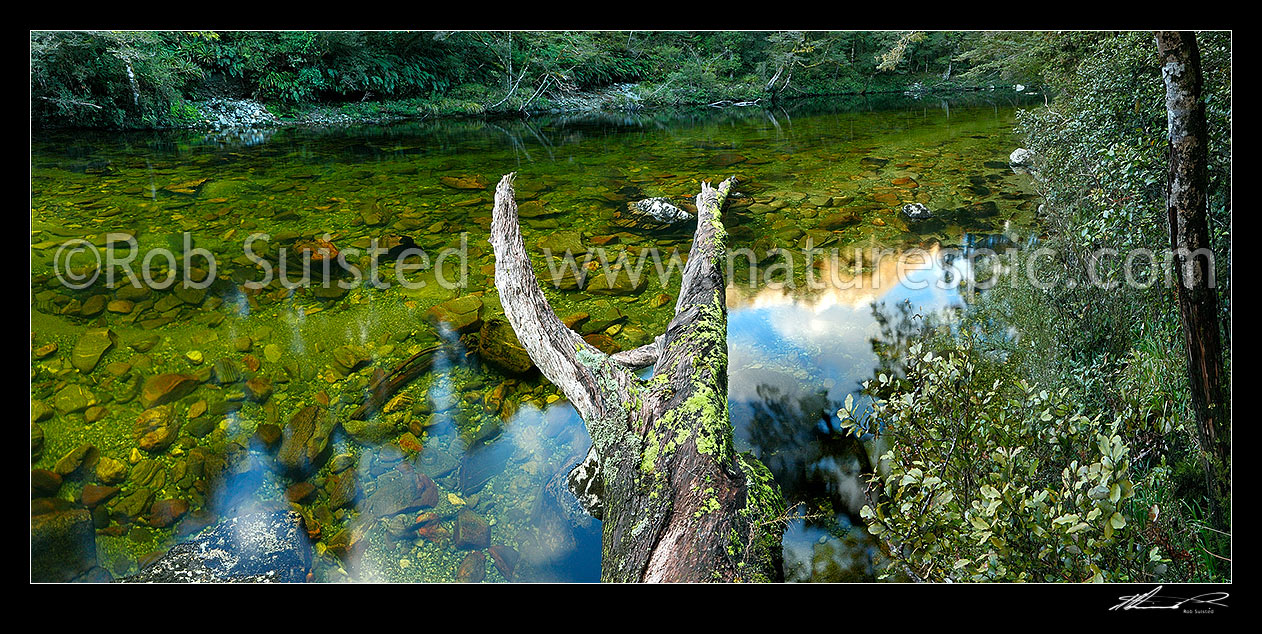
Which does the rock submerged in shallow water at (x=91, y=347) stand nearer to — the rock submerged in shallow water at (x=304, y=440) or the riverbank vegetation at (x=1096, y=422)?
the rock submerged in shallow water at (x=304, y=440)

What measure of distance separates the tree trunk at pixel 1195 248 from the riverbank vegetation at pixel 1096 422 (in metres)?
0.03

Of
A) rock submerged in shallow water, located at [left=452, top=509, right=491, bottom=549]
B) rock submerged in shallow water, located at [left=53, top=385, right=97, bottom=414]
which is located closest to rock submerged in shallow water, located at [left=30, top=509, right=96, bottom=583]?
rock submerged in shallow water, located at [left=53, top=385, right=97, bottom=414]

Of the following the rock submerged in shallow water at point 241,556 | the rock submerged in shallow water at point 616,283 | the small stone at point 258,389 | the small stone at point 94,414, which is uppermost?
the rock submerged in shallow water at point 616,283

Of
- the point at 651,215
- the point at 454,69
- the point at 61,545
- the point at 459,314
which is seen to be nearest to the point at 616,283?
the point at 459,314

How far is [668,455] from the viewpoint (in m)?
2.11

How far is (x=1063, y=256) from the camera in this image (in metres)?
3.84

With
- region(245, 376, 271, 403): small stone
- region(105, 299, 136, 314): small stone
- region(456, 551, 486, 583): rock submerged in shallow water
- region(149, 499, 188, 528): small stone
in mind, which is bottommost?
region(456, 551, 486, 583): rock submerged in shallow water

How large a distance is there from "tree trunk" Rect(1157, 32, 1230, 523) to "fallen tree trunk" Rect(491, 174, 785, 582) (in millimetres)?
1423

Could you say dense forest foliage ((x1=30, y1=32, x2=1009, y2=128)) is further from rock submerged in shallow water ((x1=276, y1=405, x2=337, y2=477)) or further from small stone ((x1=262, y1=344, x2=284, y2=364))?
rock submerged in shallow water ((x1=276, y1=405, x2=337, y2=477))

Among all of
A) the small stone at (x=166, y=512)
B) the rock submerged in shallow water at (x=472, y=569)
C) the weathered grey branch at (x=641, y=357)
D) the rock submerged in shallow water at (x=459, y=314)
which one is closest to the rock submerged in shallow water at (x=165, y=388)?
the small stone at (x=166, y=512)

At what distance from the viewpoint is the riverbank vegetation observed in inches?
64.0

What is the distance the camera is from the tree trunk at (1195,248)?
181cm
